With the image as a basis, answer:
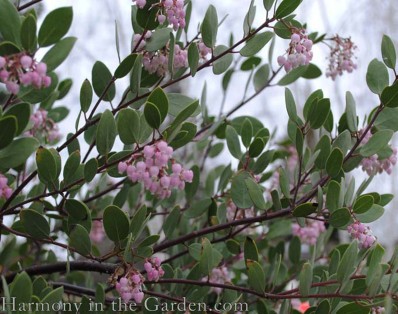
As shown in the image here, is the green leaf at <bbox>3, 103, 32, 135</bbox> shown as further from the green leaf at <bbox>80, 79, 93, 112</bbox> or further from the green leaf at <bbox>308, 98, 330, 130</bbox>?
the green leaf at <bbox>308, 98, 330, 130</bbox>

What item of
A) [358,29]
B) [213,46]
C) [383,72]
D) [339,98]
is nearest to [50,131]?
[213,46]

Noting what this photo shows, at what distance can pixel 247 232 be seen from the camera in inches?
46.8

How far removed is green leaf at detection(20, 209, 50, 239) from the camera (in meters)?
0.79

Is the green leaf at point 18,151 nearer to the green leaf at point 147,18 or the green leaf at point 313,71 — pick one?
the green leaf at point 147,18

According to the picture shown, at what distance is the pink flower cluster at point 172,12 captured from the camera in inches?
30.4

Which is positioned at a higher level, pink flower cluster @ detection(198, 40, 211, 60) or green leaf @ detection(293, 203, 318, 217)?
pink flower cluster @ detection(198, 40, 211, 60)

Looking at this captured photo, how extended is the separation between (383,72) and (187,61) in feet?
0.92

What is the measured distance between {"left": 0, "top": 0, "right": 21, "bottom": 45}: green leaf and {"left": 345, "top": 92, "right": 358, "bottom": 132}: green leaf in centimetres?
45

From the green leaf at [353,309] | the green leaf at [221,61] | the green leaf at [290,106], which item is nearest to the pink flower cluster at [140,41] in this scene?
the green leaf at [221,61]

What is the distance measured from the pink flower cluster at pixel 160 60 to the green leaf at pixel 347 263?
350mm

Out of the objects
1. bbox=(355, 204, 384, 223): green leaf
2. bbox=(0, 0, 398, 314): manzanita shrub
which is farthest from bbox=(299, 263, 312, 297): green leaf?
bbox=(355, 204, 384, 223): green leaf

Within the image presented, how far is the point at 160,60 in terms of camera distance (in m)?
0.84

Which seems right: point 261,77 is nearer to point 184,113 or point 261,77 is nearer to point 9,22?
point 184,113

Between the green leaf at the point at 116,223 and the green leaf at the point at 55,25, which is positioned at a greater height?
the green leaf at the point at 55,25
